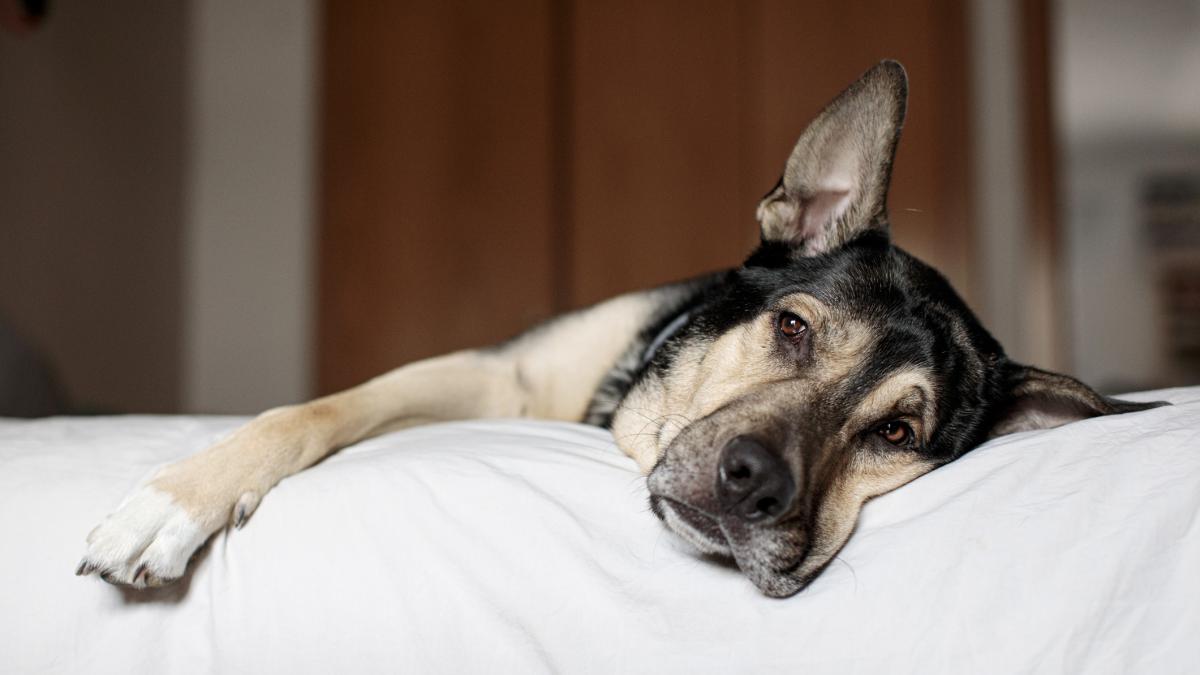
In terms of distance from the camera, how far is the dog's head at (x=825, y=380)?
132 centimetres

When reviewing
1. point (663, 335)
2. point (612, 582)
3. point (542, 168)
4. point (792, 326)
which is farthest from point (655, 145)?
point (612, 582)

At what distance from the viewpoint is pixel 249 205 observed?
5.67 meters

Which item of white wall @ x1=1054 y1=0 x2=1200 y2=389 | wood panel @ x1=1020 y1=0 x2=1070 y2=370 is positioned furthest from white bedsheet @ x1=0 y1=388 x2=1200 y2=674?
white wall @ x1=1054 y1=0 x2=1200 y2=389

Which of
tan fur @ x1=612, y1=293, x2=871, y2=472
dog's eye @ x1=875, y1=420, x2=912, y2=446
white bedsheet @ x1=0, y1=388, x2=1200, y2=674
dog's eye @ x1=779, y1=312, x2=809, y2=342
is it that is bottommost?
white bedsheet @ x1=0, y1=388, x2=1200, y2=674

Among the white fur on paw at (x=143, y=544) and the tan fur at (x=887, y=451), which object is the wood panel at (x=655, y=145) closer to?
the tan fur at (x=887, y=451)

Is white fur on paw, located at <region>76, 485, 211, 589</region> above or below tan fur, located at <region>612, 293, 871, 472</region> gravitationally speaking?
below

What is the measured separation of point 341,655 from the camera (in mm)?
1170

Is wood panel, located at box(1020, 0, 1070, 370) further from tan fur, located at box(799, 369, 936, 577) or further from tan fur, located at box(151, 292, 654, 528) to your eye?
tan fur, located at box(799, 369, 936, 577)

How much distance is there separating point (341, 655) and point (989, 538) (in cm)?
86

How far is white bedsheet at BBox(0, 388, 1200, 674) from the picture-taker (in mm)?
1088

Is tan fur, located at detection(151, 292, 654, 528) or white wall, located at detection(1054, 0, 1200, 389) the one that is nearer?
tan fur, located at detection(151, 292, 654, 528)

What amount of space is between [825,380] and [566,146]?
409 cm

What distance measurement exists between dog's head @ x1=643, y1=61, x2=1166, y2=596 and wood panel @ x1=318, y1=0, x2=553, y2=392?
3.61 meters

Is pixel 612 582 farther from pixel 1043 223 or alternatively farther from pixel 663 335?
pixel 1043 223
